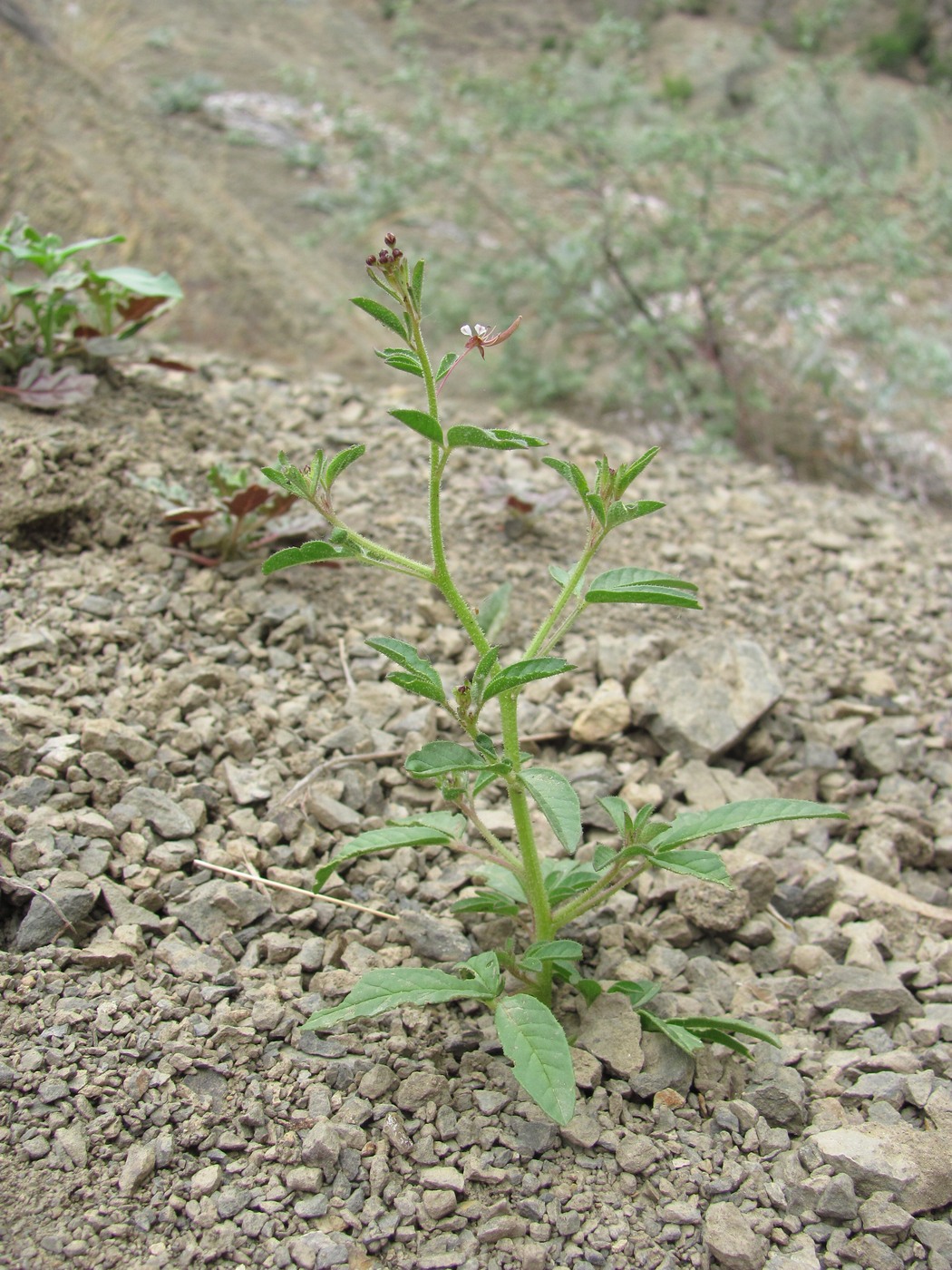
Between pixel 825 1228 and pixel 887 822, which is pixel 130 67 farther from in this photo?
pixel 825 1228

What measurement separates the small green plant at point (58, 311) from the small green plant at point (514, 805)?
1.65 metres

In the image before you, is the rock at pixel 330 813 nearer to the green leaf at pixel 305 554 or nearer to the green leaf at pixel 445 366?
the green leaf at pixel 305 554

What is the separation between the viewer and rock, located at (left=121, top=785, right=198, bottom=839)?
202 cm

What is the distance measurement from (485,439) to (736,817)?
0.79 metres

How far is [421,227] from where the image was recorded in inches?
301

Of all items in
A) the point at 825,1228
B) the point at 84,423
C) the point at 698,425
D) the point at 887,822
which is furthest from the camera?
the point at 698,425

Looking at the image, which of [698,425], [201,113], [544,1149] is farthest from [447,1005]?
[201,113]

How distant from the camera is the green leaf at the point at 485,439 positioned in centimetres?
144

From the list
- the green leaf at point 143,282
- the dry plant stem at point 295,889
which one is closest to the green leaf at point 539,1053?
the dry plant stem at point 295,889

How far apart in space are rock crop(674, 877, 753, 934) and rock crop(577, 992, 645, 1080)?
313 millimetres

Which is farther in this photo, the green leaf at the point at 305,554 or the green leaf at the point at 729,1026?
the green leaf at the point at 729,1026

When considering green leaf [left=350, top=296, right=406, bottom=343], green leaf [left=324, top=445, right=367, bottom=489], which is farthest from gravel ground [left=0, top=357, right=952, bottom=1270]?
green leaf [left=350, top=296, right=406, bottom=343]

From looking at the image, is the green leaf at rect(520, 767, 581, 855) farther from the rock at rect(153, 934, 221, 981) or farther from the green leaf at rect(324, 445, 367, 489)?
the rock at rect(153, 934, 221, 981)

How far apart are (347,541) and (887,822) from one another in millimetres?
1578
